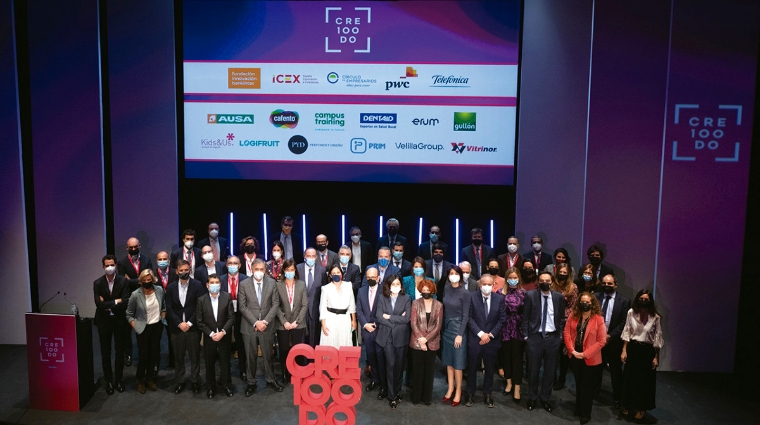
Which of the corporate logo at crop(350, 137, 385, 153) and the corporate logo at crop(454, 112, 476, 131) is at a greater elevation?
the corporate logo at crop(454, 112, 476, 131)

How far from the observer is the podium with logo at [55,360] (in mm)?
5465

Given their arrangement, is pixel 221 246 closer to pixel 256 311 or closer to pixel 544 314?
pixel 256 311

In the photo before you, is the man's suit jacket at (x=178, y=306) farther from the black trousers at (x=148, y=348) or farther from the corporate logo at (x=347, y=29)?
the corporate logo at (x=347, y=29)

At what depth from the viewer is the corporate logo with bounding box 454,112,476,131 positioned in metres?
7.57

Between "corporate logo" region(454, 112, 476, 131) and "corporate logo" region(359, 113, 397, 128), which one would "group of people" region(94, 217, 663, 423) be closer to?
"corporate logo" region(454, 112, 476, 131)

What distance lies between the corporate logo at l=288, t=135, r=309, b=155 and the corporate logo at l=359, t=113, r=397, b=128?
0.81 metres

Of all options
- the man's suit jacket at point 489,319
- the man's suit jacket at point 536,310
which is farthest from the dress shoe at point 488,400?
the man's suit jacket at point 536,310

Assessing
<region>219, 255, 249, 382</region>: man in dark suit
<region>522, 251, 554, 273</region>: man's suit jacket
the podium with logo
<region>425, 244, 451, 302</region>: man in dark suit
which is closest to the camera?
the podium with logo

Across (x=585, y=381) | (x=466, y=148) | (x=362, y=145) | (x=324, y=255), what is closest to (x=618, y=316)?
(x=585, y=381)

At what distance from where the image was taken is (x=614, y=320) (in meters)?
5.68

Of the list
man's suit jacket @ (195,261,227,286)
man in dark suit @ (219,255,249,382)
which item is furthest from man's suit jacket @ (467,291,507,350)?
man's suit jacket @ (195,261,227,286)

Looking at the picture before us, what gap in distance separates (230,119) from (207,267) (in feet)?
7.44

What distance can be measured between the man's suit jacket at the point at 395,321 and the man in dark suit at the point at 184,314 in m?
1.88

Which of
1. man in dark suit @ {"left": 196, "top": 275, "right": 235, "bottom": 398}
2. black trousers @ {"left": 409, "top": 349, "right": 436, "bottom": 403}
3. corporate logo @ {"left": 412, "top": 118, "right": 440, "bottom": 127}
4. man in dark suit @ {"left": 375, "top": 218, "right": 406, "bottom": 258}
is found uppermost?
corporate logo @ {"left": 412, "top": 118, "right": 440, "bottom": 127}
